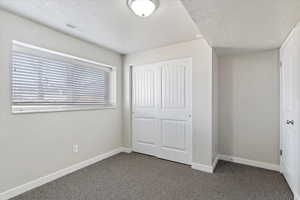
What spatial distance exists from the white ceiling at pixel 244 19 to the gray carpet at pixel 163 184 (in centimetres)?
210

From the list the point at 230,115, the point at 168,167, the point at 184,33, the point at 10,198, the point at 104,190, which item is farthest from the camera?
the point at 230,115

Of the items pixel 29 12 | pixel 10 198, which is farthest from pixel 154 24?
pixel 10 198

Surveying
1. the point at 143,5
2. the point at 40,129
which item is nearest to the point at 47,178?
the point at 40,129

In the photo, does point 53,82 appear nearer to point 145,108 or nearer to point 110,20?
point 110,20

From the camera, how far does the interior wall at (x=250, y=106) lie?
281cm

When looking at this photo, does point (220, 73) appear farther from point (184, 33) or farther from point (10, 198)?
point (10, 198)

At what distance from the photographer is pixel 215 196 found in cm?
202

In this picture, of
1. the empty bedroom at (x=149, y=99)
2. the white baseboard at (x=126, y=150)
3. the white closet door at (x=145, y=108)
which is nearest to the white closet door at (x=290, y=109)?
the empty bedroom at (x=149, y=99)

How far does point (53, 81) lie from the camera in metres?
2.51

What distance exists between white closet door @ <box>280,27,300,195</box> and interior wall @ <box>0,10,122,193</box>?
3.05 m

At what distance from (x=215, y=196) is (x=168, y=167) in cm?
98

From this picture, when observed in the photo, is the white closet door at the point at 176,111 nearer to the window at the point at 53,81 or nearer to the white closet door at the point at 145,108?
the white closet door at the point at 145,108

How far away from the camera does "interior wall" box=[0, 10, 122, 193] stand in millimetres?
1945

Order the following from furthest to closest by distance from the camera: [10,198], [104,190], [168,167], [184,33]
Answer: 1. [168,167]
2. [184,33]
3. [104,190]
4. [10,198]
